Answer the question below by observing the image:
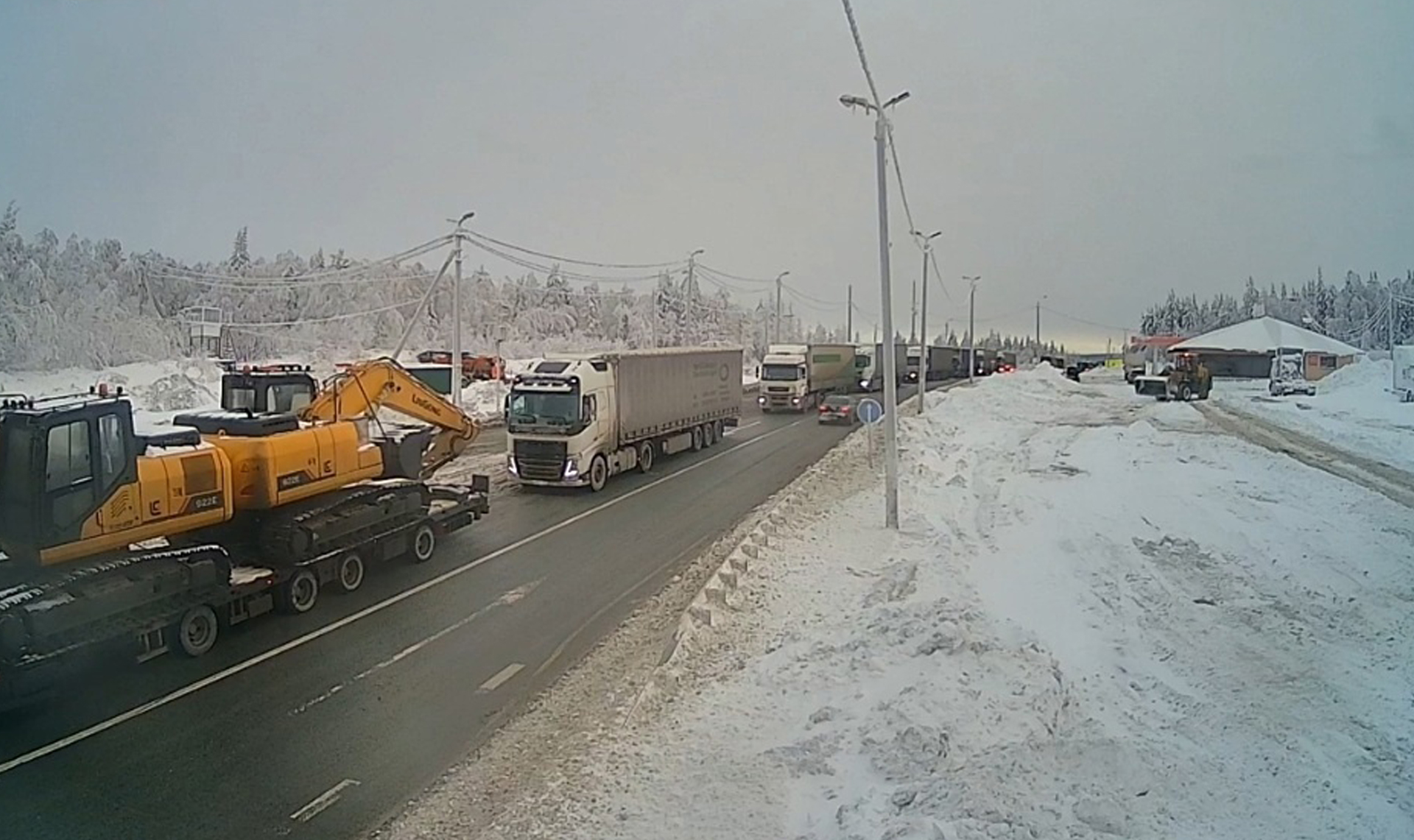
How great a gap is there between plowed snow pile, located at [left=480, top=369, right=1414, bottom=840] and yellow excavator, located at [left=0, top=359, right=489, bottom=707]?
18.1 feet

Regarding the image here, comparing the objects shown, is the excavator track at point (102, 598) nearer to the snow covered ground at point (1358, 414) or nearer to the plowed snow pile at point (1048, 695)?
the plowed snow pile at point (1048, 695)

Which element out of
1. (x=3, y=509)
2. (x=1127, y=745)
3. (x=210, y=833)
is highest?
(x=3, y=509)

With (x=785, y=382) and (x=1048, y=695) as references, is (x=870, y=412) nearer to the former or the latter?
→ (x=1048, y=695)

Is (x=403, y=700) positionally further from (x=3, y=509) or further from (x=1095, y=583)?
(x=1095, y=583)

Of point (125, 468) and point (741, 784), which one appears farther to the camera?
point (125, 468)

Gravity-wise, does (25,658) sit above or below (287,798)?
above

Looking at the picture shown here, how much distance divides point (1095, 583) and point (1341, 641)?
10.3 ft

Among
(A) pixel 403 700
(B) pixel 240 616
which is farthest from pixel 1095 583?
(B) pixel 240 616

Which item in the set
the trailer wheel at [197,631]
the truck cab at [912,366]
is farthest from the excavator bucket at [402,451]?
Result: the truck cab at [912,366]

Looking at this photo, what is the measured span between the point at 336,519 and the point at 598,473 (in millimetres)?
10208

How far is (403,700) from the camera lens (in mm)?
10078

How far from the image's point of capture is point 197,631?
1154 cm

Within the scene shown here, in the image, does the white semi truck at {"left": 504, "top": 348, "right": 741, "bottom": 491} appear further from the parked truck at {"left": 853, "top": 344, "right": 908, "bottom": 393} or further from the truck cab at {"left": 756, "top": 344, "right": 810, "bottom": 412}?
the parked truck at {"left": 853, "top": 344, "right": 908, "bottom": 393}

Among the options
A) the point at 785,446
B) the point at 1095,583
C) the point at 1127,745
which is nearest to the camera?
the point at 1127,745
